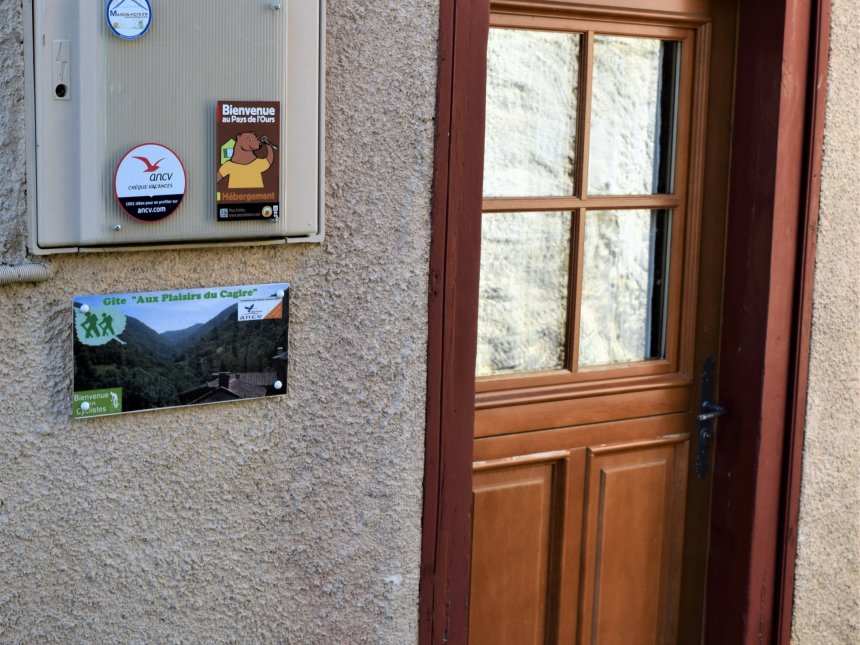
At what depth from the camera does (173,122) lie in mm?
2189

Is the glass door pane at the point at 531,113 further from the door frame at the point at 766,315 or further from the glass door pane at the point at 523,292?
the door frame at the point at 766,315

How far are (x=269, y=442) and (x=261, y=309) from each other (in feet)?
0.99

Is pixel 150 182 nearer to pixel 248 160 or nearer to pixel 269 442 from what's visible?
pixel 248 160

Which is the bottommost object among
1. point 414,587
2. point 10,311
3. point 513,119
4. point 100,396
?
point 414,587

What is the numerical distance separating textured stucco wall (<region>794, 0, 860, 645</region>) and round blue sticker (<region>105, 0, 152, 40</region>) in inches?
83.7

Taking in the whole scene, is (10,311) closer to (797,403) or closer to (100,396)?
(100,396)

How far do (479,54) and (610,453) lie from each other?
127 cm

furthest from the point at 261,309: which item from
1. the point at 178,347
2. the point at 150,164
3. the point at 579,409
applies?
the point at 579,409

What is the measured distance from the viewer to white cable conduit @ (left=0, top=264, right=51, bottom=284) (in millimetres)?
2082

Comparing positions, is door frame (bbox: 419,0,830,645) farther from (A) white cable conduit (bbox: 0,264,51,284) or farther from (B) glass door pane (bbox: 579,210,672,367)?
(A) white cable conduit (bbox: 0,264,51,284)

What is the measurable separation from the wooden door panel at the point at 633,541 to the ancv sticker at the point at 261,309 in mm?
1195

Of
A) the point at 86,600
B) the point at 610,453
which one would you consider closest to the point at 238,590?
the point at 86,600

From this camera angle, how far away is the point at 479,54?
2633 mm

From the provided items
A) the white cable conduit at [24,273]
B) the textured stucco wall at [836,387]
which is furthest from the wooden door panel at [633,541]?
the white cable conduit at [24,273]
